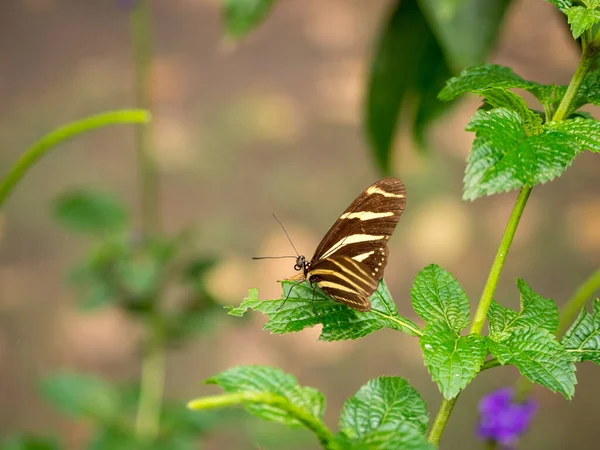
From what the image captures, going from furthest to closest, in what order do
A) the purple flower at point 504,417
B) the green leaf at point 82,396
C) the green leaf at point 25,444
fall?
the green leaf at point 82,396 < the green leaf at point 25,444 < the purple flower at point 504,417

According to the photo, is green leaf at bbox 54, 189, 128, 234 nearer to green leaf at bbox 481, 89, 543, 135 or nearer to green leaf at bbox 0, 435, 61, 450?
green leaf at bbox 0, 435, 61, 450

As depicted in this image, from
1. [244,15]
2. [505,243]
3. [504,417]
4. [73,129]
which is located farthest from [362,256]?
[244,15]

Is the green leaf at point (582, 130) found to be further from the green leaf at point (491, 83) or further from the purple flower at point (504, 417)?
the purple flower at point (504, 417)

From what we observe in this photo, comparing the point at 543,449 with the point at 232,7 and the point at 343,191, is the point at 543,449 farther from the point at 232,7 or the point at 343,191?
the point at 232,7

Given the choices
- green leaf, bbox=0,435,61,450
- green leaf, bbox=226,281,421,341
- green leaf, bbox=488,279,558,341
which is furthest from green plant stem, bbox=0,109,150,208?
green leaf, bbox=0,435,61,450

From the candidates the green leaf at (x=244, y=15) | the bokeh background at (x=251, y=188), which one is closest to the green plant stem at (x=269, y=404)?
the green leaf at (x=244, y=15)

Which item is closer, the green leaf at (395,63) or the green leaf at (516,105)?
the green leaf at (516,105)
